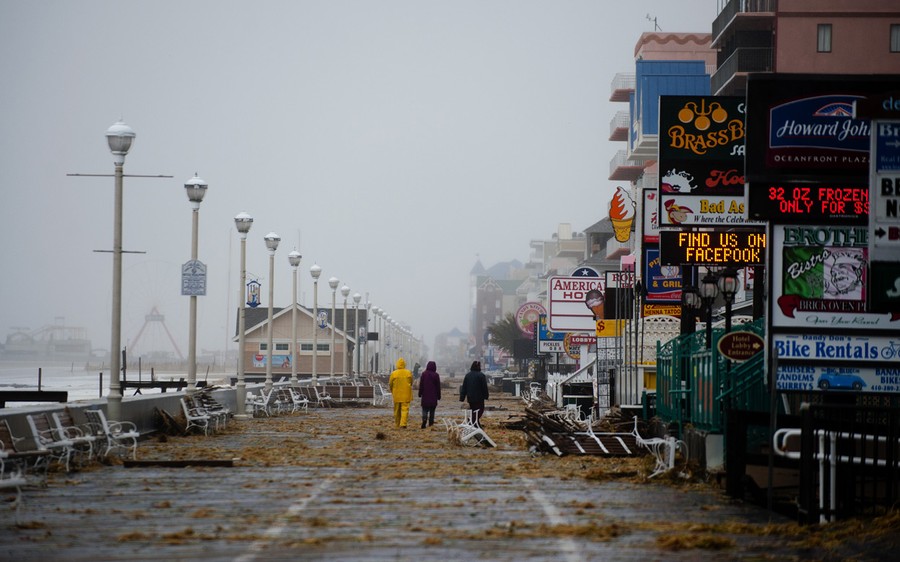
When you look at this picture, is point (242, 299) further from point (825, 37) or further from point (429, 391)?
point (825, 37)

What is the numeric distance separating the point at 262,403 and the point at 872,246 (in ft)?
93.5

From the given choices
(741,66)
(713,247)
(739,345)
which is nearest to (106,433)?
(739,345)

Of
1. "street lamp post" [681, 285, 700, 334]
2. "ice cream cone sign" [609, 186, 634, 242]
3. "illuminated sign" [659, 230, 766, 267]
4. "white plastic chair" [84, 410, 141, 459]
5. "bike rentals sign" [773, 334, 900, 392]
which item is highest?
"ice cream cone sign" [609, 186, 634, 242]

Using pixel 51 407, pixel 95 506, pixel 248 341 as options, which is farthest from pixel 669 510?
pixel 248 341

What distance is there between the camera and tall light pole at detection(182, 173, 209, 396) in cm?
3169

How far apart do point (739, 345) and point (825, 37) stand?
53.0 m

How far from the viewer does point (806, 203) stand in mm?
17781

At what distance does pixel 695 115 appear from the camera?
24.4 meters

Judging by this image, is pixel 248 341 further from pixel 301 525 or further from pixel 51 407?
pixel 301 525

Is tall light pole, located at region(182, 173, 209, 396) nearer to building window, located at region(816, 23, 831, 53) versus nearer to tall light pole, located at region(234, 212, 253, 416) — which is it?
tall light pole, located at region(234, 212, 253, 416)

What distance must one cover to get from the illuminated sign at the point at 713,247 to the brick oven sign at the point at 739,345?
5810mm

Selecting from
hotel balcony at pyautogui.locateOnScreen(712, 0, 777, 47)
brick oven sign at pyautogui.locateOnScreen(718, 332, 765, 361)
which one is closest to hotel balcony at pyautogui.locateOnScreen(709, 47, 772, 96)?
hotel balcony at pyautogui.locateOnScreen(712, 0, 777, 47)

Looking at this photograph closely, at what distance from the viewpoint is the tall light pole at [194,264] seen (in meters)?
31.7

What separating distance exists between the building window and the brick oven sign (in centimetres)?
5264
